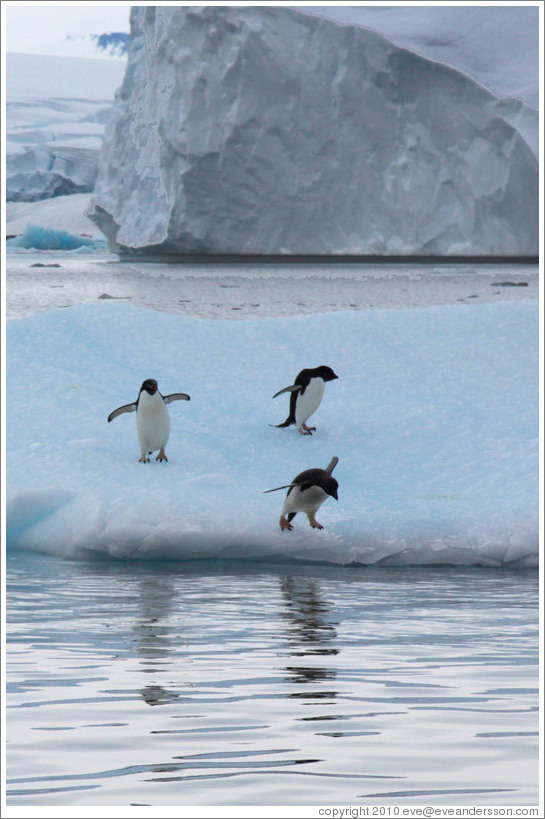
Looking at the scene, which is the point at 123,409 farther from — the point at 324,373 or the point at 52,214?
the point at 52,214

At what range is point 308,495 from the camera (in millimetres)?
4508

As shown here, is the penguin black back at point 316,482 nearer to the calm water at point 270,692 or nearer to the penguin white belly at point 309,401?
the calm water at point 270,692

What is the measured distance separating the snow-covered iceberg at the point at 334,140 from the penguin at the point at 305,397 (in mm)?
8129

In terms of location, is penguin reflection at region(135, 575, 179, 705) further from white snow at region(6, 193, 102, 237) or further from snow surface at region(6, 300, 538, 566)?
white snow at region(6, 193, 102, 237)

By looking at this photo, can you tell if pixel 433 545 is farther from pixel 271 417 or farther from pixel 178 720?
pixel 178 720

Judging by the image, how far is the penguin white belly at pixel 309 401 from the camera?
5793mm

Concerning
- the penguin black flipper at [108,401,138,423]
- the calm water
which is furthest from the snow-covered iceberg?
the calm water

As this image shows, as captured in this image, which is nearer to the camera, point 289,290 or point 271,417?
point 271,417

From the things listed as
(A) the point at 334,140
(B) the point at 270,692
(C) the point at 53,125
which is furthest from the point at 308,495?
(C) the point at 53,125

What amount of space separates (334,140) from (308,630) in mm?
11405

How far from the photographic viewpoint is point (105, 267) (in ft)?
57.6

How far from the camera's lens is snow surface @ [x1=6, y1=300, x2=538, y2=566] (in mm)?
4578

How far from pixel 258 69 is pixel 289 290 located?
2.73m

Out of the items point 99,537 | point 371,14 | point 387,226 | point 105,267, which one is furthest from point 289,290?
point 99,537
